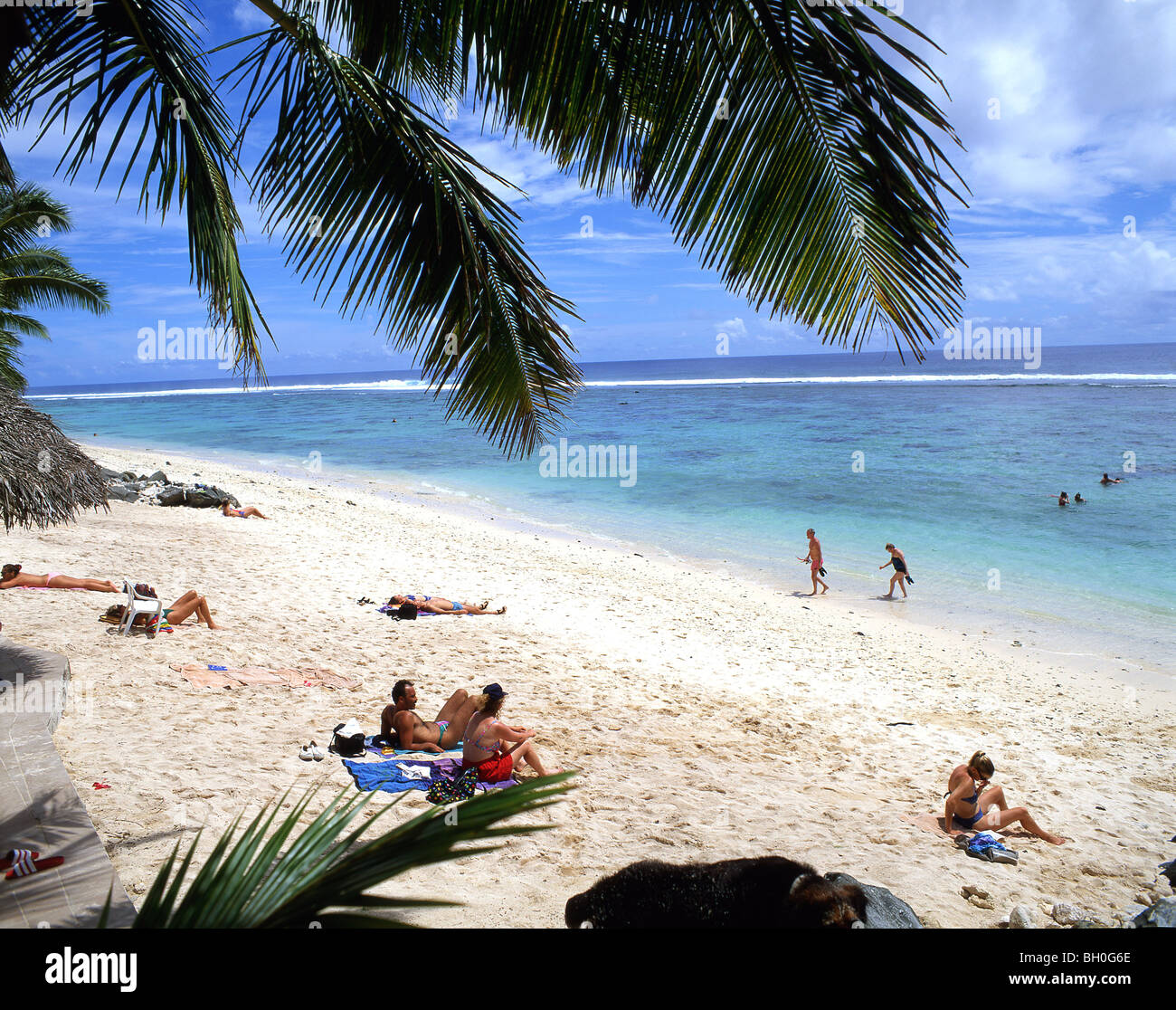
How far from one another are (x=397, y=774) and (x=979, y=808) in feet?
14.0

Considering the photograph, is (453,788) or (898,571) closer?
(453,788)

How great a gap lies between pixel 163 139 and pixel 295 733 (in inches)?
179

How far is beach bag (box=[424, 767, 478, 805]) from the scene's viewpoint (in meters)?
5.27

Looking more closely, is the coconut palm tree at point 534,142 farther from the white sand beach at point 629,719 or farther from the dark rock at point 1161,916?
the dark rock at point 1161,916

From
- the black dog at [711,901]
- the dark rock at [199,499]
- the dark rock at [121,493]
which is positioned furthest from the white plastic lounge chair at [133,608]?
the dark rock at [199,499]

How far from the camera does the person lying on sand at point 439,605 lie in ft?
32.6

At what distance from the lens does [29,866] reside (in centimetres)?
351

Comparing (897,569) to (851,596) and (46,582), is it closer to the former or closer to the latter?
(851,596)

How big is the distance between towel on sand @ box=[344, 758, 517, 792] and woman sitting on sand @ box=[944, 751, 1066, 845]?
3252mm

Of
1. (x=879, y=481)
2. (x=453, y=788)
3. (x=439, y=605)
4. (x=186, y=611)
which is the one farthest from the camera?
(x=879, y=481)

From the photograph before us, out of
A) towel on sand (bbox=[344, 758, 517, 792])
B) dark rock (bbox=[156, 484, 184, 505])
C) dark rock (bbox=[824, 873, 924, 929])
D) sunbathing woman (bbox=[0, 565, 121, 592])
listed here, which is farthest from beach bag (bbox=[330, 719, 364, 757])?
dark rock (bbox=[156, 484, 184, 505])

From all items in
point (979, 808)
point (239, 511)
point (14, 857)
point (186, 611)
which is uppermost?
point (239, 511)

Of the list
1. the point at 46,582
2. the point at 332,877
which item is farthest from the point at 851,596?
the point at 332,877
